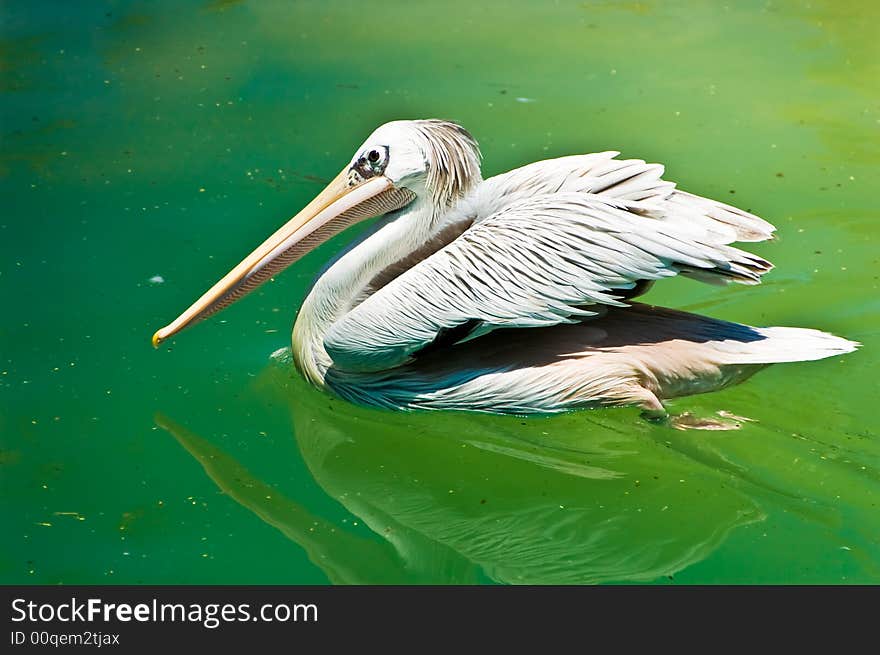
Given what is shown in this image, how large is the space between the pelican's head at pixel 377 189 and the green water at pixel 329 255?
0.41 metres

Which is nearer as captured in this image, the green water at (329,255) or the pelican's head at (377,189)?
the green water at (329,255)

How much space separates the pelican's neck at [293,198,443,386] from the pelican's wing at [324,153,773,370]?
0.19 m

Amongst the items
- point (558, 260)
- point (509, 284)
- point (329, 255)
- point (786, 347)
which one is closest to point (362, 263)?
point (509, 284)

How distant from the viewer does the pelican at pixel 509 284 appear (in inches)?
162

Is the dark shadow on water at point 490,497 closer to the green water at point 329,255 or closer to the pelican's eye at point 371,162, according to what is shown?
the green water at point 329,255

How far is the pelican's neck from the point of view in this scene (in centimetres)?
450

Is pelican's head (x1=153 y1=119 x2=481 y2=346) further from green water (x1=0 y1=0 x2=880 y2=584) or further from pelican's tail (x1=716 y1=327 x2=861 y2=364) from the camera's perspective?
pelican's tail (x1=716 y1=327 x2=861 y2=364)

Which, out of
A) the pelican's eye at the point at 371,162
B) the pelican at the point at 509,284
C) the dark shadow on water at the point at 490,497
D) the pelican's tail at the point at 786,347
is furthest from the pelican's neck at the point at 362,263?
the pelican's tail at the point at 786,347

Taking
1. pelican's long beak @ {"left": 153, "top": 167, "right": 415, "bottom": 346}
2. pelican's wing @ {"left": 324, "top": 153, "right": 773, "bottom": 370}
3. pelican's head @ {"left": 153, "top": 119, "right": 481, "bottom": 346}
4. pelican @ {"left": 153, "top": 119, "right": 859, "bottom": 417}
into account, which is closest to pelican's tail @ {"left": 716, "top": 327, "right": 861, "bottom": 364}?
pelican @ {"left": 153, "top": 119, "right": 859, "bottom": 417}

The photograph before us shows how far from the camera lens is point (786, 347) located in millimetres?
4320

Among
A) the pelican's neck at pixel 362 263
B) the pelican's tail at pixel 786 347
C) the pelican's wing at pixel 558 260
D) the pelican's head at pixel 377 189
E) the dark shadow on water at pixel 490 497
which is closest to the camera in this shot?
the dark shadow on water at pixel 490 497

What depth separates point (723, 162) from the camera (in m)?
6.30
